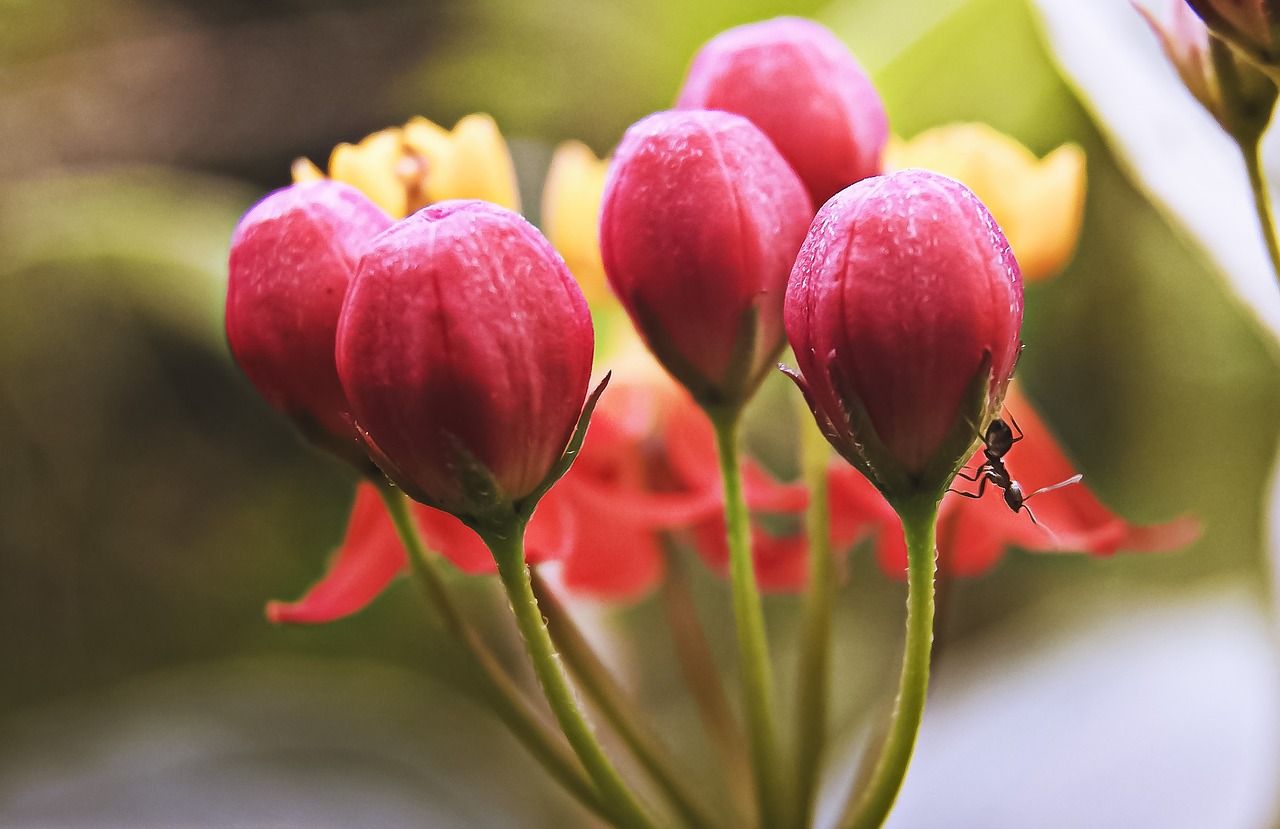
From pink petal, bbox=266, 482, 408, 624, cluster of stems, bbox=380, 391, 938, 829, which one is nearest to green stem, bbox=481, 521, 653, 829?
cluster of stems, bbox=380, 391, 938, 829

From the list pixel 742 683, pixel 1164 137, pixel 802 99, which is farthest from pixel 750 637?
pixel 1164 137

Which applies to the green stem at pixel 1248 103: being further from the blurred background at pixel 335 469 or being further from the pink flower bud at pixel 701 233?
the blurred background at pixel 335 469

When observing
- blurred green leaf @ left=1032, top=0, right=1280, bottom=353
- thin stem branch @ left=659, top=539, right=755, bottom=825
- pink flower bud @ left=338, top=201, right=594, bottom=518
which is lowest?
thin stem branch @ left=659, top=539, right=755, bottom=825

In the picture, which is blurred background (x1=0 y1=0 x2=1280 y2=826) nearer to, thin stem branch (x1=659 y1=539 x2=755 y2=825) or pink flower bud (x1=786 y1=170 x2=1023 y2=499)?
thin stem branch (x1=659 y1=539 x2=755 y2=825)

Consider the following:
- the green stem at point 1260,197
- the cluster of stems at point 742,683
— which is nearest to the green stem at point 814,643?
the cluster of stems at point 742,683

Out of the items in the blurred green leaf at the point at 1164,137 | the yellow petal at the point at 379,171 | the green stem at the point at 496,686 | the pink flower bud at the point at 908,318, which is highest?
the yellow petal at the point at 379,171

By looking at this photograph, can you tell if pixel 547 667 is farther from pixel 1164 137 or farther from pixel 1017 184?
pixel 1164 137

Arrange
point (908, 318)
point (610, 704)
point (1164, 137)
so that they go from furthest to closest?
point (1164, 137), point (610, 704), point (908, 318)
